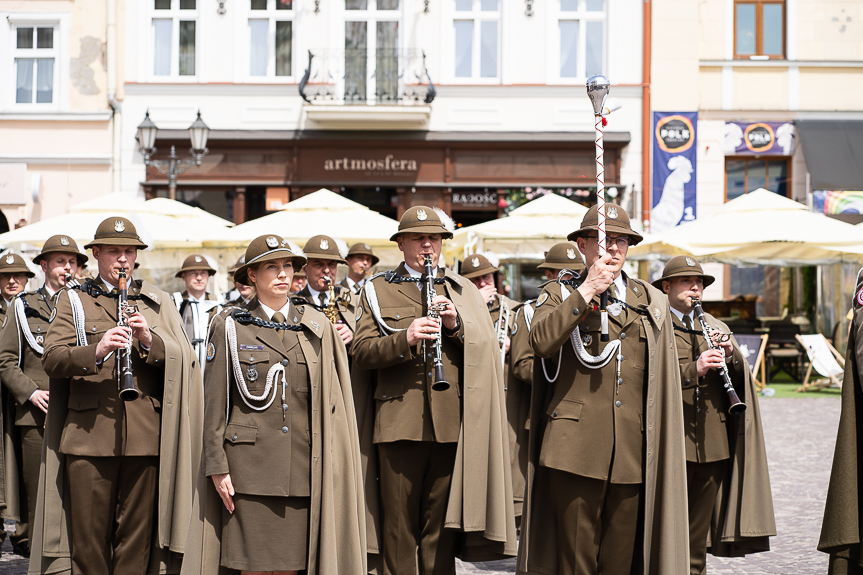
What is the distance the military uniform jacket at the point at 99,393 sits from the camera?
538cm

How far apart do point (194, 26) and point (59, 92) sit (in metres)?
3.12

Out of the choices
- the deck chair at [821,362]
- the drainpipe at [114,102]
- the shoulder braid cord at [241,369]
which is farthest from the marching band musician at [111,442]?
the drainpipe at [114,102]

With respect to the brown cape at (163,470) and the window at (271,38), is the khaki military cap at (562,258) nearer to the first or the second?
the brown cape at (163,470)

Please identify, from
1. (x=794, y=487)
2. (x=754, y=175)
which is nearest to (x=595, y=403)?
(x=794, y=487)

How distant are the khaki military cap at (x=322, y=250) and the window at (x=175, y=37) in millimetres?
14067

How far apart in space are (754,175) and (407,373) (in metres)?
16.8

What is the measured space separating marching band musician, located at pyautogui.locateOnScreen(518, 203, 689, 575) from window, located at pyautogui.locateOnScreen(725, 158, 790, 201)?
651 inches

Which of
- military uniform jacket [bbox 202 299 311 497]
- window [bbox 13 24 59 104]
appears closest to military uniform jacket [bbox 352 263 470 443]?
military uniform jacket [bbox 202 299 311 497]

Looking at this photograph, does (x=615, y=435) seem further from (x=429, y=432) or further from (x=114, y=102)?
(x=114, y=102)

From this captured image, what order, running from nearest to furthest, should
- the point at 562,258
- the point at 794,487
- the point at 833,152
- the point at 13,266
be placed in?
1. the point at 562,258
2. the point at 13,266
3. the point at 794,487
4. the point at 833,152

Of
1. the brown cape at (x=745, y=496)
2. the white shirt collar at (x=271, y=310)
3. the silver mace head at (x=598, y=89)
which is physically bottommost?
the brown cape at (x=745, y=496)

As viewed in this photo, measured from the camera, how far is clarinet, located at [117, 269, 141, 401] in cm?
506

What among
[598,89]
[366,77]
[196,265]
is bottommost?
[196,265]

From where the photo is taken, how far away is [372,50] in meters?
20.7
